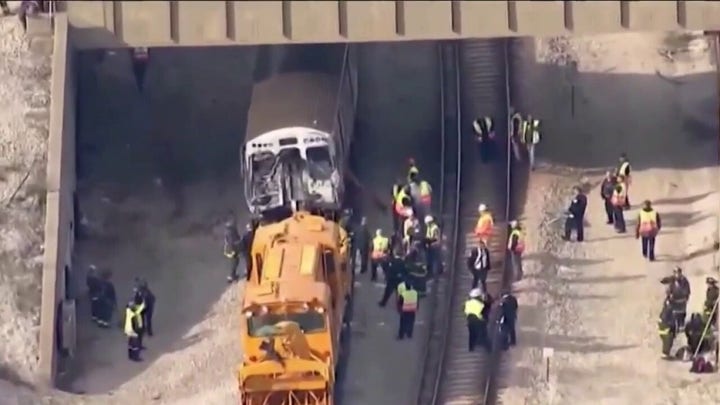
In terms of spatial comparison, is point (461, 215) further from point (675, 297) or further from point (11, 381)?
point (11, 381)

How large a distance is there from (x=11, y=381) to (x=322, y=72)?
365 inches

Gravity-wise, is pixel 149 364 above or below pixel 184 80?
below

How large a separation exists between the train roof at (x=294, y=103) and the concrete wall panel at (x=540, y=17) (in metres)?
3.71

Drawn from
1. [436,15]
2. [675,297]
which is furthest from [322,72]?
[675,297]

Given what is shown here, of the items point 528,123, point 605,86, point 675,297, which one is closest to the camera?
point 675,297

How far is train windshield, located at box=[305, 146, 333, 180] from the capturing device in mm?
46062

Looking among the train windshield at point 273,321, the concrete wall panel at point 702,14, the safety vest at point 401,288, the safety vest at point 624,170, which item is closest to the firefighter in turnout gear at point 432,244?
the safety vest at point 401,288

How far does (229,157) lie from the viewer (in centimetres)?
5119

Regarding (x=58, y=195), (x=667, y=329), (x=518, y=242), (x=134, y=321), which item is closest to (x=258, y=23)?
(x=58, y=195)

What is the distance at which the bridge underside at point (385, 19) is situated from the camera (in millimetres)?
47219

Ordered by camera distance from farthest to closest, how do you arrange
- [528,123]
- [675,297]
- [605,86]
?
[605,86] < [528,123] < [675,297]

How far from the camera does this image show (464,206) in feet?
161

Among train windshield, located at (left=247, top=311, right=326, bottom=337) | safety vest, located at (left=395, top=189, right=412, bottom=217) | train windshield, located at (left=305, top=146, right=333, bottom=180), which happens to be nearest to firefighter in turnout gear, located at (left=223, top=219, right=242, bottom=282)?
train windshield, located at (left=305, top=146, right=333, bottom=180)

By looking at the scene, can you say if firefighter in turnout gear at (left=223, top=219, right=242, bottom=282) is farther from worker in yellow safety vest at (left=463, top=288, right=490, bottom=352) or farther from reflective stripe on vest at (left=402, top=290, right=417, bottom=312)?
worker in yellow safety vest at (left=463, top=288, right=490, bottom=352)
